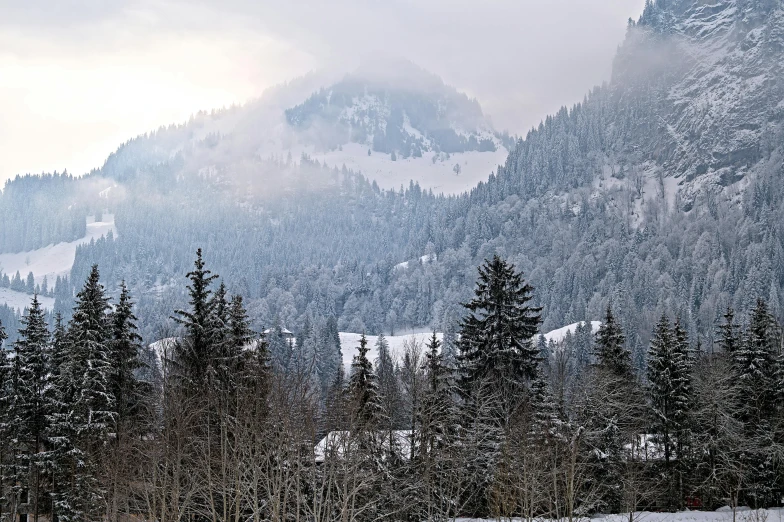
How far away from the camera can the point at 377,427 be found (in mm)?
40562

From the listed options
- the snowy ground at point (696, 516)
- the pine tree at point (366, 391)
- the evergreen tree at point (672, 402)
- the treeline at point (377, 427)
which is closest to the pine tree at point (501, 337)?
the treeline at point (377, 427)

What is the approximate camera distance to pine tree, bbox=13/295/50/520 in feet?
136

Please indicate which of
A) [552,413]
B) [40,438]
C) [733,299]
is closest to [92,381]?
[40,438]

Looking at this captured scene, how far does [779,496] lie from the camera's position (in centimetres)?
4491

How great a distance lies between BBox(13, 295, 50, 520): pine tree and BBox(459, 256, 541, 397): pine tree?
24455 millimetres

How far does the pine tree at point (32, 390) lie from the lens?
41344 mm

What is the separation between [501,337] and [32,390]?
27.2m

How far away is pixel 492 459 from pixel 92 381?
2098cm

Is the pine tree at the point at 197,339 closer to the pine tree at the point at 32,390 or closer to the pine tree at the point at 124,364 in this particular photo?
the pine tree at the point at 124,364

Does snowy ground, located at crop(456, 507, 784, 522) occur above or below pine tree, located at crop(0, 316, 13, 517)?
below

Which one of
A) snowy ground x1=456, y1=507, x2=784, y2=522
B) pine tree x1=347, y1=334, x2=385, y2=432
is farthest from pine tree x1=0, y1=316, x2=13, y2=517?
snowy ground x1=456, y1=507, x2=784, y2=522

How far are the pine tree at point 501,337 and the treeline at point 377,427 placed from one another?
12cm

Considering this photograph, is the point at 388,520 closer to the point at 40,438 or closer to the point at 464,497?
the point at 464,497

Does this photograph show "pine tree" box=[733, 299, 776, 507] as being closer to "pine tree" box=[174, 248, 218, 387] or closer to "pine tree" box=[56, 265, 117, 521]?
"pine tree" box=[174, 248, 218, 387]
